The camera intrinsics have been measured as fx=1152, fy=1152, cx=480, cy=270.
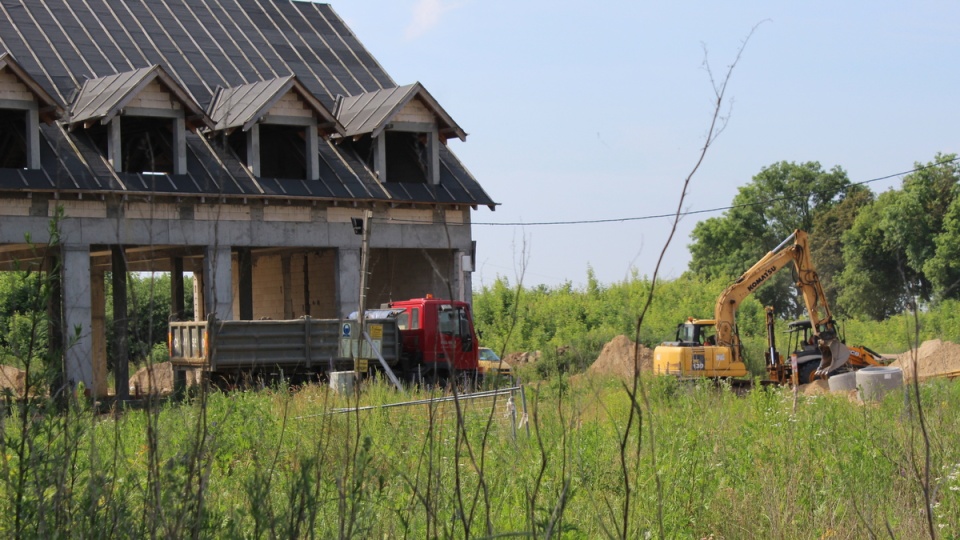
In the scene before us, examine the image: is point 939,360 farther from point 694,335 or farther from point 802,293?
point 694,335

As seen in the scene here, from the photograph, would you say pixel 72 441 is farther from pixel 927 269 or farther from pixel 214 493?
pixel 927 269

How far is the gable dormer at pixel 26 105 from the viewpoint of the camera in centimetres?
2256

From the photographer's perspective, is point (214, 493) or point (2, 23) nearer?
point (214, 493)

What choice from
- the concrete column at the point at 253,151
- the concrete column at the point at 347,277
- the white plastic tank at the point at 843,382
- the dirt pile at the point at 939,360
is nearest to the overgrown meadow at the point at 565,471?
the white plastic tank at the point at 843,382

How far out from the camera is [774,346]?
2777cm

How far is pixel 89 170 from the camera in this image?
23.6 metres

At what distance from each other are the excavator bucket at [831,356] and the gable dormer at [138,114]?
14678 millimetres

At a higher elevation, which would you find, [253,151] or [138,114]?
[138,114]

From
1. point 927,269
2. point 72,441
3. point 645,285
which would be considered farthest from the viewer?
point 927,269

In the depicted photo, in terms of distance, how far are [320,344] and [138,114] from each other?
6.22m

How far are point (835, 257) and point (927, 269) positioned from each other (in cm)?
1236

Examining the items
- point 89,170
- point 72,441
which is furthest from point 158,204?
point 72,441

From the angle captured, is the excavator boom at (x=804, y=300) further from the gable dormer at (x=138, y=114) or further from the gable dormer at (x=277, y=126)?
the gable dormer at (x=138, y=114)

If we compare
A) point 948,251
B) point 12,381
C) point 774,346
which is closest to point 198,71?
point 774,346
